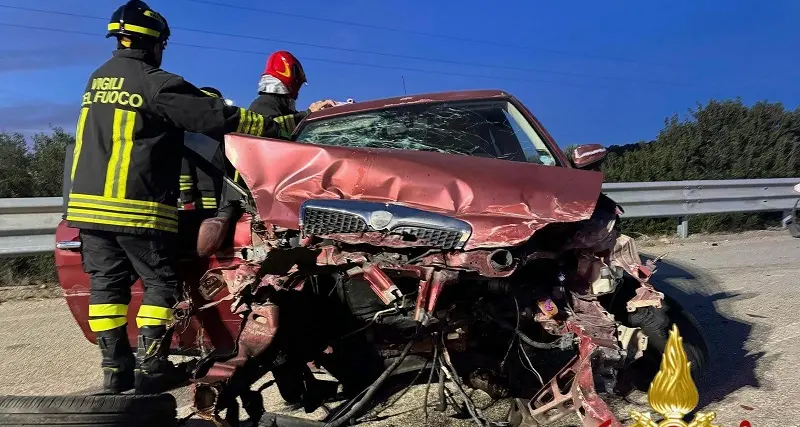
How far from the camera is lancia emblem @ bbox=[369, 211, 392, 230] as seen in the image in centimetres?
245

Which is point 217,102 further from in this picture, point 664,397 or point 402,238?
point 664,397

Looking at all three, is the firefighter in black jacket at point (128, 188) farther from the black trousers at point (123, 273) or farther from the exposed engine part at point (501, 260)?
the exposed engine part at point (501, 260)

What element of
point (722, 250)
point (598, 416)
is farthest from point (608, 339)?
point (722, 250)

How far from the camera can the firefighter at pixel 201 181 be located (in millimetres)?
4461

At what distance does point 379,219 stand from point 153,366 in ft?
4.48

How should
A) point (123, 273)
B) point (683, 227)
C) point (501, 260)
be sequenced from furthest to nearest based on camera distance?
1. point (683, 227)
2. point (123, 273)
3. point (501, 260)

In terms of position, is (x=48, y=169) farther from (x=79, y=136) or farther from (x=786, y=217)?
(x=786, y=217)

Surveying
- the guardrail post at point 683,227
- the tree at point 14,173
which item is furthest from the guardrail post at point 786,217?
the tree at point 14,173

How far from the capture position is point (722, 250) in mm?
7828

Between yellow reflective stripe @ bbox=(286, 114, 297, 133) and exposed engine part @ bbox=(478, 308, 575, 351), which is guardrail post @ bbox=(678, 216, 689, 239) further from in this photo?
exposed engine part @ bbox=(478, 308, 575, 351)

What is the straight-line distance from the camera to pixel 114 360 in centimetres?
327

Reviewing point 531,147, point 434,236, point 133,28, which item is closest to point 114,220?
point 133,28

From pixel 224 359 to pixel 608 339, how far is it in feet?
4.89

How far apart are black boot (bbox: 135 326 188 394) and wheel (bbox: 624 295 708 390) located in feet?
7.06
